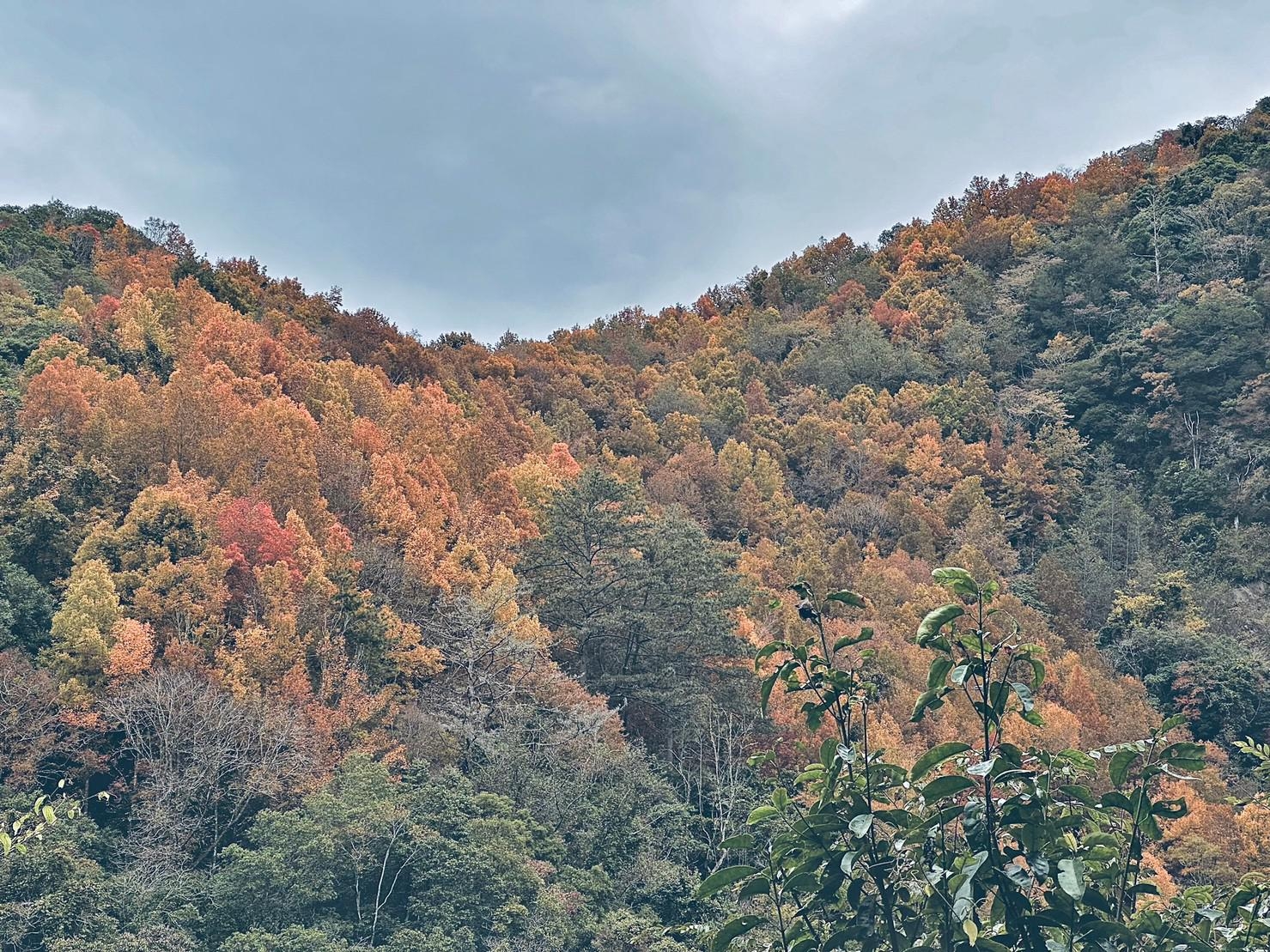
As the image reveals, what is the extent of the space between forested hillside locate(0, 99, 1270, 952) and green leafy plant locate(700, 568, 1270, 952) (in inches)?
5.1

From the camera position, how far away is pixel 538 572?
30406 millimetres

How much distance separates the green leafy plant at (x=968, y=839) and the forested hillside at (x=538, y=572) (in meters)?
0.13

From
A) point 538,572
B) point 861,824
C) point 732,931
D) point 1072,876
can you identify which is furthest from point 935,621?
point 538,572

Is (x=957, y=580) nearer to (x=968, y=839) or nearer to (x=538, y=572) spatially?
(x=968, y=839)

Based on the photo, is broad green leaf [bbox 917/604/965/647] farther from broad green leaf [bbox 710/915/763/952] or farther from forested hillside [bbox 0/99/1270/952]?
broad green leaf [bbox 710/915/763/952]

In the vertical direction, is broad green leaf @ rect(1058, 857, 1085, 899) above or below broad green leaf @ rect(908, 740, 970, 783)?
below

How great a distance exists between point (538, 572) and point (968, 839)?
2764 centimetres

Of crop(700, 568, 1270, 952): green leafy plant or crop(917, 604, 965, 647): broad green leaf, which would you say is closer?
crop(917, 604, 965, 647): broad green leaf

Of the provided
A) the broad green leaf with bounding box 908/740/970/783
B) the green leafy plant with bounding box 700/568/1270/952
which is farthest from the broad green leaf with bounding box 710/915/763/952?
the broad green leaf with bounding box 908/740/970/783

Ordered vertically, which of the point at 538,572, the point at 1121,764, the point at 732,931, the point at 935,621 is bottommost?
the point at 732,931

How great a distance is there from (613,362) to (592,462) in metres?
20.3

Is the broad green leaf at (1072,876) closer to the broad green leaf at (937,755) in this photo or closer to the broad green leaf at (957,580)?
the broad green leaf at (937,755)

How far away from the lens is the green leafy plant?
2924 mm

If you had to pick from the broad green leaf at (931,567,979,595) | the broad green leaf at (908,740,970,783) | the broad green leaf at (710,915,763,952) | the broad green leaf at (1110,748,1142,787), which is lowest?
the broad green leaf at (710,915,763,952)
